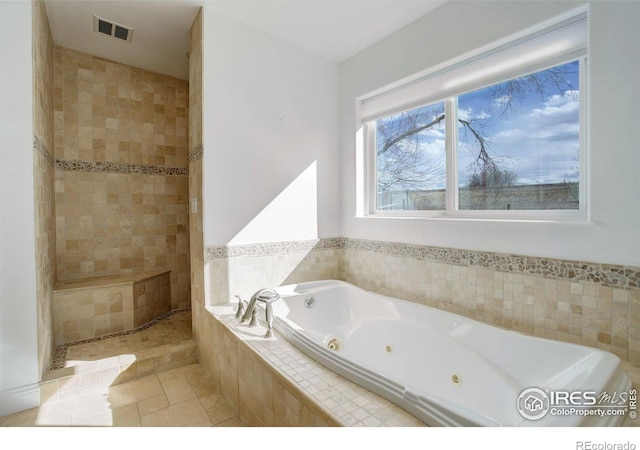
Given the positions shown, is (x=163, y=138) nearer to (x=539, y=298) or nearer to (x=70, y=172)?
(x=70, y=172)

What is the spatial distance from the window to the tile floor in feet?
6.31

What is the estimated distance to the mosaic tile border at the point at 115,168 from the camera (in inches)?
112

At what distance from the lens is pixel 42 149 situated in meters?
2.13

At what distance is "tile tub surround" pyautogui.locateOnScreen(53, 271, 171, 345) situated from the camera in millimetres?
2459

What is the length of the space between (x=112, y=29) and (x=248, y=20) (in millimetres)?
1081

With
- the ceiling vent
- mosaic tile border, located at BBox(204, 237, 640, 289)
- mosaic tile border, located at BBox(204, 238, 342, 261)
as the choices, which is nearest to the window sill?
mosaic tile border, located at BBox(204, 237, 640, 289)

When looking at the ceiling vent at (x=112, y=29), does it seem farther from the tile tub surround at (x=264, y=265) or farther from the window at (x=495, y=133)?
the window at (x=495, y=133)

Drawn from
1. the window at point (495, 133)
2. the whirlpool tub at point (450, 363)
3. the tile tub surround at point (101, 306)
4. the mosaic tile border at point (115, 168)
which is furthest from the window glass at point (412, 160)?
the tile tub surround at point (101, 306)

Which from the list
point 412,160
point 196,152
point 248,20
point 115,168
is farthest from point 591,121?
point 115,168

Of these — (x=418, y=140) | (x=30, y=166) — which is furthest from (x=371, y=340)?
(x=30, y=166)

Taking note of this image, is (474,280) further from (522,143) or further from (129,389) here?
(129,389)

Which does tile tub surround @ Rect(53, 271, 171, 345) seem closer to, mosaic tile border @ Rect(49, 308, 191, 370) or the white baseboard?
mosaic tile border @ Rect(49, 308, 191, 370)

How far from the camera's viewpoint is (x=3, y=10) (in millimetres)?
1689

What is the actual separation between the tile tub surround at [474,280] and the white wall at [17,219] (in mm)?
965
